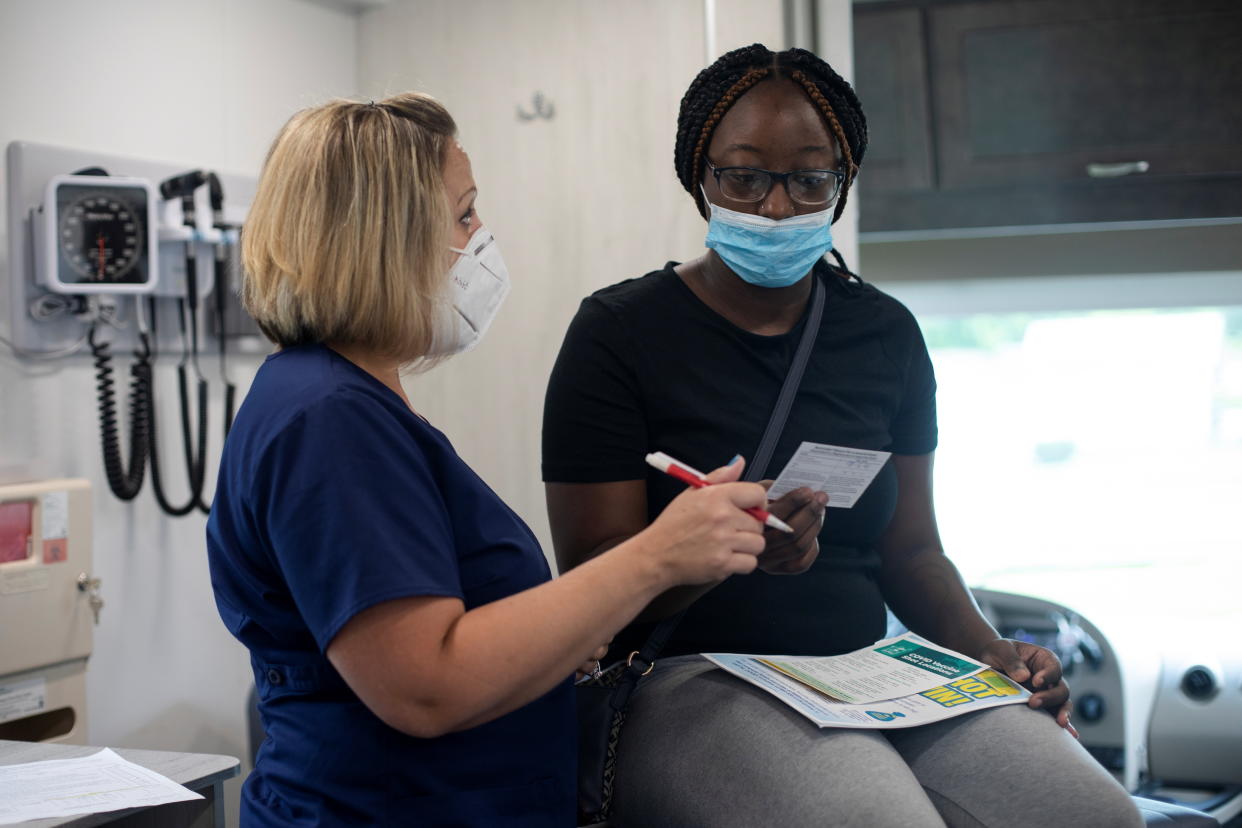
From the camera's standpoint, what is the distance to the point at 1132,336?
2691 mm

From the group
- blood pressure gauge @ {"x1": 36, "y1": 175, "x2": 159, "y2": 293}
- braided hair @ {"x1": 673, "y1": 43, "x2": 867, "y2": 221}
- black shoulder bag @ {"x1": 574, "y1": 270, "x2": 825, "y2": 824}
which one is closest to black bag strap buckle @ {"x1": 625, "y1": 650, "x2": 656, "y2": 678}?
black shoulder bag @ {"x1": 574, "y1": 270, "x2": 825, "y2": 824}

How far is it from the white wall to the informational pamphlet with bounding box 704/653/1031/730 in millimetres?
1235

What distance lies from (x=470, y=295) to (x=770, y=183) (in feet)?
1.51

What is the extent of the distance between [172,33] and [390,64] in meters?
0.56

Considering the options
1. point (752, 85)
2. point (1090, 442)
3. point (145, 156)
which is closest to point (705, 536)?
point (752, 85)

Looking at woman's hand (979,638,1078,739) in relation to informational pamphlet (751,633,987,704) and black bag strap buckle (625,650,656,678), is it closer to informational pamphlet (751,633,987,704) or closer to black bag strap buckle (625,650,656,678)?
informational pamphlet (751,633,987,704)

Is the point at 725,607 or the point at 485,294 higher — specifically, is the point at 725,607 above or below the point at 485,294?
below

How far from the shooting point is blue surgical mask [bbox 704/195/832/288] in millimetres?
1388

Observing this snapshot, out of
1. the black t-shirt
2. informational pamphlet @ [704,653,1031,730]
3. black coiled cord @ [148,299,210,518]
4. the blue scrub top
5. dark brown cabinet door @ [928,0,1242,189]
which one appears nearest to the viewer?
the blue scrub top

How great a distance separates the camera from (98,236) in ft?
6.30

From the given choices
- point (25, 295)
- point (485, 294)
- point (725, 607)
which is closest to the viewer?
point (485, 294)

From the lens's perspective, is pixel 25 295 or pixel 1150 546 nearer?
pixel 25 295

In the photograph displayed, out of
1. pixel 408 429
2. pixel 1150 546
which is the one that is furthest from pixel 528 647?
pixel 1150 546

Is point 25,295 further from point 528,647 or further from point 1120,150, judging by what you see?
point 1120,150
